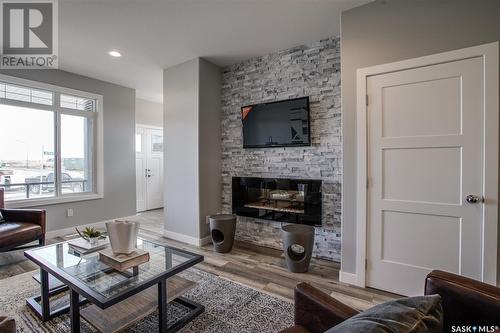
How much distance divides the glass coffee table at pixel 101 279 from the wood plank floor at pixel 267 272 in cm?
70

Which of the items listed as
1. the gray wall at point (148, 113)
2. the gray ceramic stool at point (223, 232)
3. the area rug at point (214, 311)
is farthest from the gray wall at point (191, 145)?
the gray wall at point (148, 113)

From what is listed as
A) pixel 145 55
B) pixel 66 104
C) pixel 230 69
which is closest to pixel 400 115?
pixel 230 69

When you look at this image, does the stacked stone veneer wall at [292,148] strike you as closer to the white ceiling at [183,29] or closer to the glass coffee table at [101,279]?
the white ceiling at [183,29]

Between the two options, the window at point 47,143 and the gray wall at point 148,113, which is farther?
the gray wall at point 148,113

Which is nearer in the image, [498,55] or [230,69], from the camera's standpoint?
[498,55]

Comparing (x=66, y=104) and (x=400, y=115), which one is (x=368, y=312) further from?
(x=66, y=104)

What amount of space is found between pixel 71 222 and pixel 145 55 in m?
3.03

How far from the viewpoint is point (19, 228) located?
2756mm

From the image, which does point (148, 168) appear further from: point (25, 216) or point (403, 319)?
point (403, 319)

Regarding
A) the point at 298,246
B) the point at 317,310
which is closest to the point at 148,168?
the point at 298,246

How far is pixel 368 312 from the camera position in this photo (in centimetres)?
74

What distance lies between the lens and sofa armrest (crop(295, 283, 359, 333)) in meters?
1.03

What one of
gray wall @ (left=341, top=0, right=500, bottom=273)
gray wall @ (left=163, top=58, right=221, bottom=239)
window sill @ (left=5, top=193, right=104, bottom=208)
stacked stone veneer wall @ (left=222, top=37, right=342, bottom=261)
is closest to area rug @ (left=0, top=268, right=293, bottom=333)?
gray wall @ (left=341, top=0, right=500, bottom=273)

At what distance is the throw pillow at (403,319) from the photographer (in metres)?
0.62
